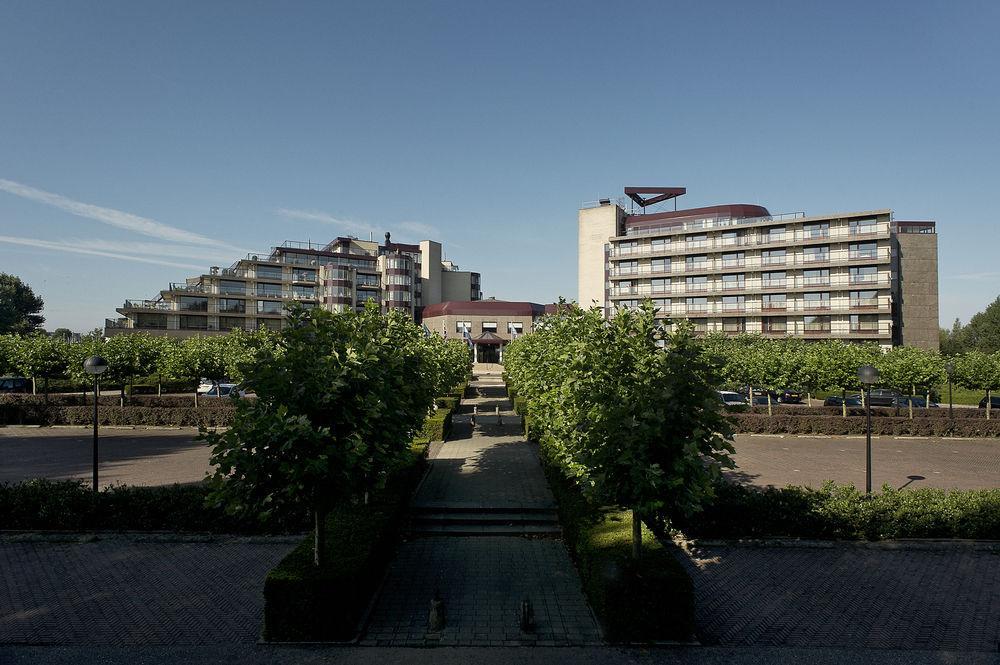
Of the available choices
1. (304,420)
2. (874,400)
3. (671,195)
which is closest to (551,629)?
(304,420)

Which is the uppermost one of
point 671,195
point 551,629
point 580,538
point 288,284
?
point 671,195

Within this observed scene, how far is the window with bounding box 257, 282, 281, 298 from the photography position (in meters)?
74.4

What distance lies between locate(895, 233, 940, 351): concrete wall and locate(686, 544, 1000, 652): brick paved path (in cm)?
6140

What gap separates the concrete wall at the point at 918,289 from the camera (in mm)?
61875

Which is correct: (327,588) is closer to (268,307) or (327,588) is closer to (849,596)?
(849,596)

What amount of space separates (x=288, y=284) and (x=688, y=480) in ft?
250

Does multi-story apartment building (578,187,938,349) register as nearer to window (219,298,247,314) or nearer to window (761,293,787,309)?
window (761,293,787,309)

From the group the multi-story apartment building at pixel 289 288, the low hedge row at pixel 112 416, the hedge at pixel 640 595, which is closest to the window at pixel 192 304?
the multi-story apartment building at pixel 289 288

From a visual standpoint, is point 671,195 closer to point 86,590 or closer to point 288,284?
point 288,284

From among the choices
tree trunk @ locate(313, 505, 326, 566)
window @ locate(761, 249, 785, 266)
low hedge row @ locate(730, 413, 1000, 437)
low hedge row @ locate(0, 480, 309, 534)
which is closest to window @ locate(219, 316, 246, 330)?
low hedge row @ locate(0, 480, 309, 534)

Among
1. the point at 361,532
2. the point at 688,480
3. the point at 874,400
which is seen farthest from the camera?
the point at 874,400

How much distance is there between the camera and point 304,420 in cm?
851

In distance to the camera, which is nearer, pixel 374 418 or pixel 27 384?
pixel 374 418

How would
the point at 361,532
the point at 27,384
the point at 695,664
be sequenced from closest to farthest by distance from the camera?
the point at 695,664, the point at 361,532, the point at 27,384
